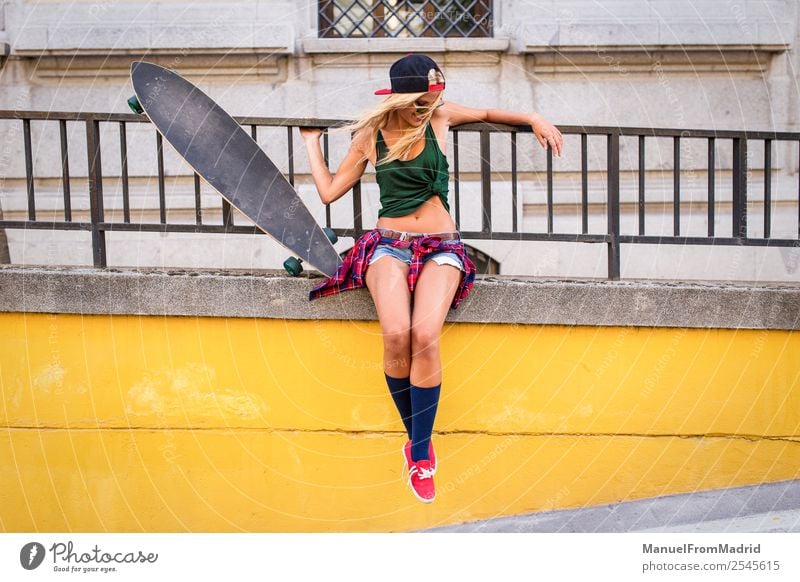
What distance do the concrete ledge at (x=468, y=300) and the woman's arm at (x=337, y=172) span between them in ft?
1.61

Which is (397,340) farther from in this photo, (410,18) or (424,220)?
(410,18)

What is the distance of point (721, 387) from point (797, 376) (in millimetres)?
410

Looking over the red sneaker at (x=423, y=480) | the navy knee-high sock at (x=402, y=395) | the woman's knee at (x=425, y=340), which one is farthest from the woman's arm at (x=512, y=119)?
the red sneaker at (x=423, y=480)

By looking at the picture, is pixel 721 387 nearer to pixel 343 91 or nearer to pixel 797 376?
pixel 797 376

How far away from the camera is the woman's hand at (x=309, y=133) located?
4.73 m

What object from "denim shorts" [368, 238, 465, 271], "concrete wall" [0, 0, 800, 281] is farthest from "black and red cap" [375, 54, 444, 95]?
"concrete wall" [0, 0, 800, 281]

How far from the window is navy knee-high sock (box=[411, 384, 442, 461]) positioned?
465 centimetres

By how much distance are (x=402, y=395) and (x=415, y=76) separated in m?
1.53

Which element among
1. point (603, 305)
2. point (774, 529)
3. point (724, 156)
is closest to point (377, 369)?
point (603, 305)

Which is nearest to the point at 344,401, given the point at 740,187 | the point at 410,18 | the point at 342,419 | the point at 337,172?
the point at 342,419

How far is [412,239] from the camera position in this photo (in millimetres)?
4512

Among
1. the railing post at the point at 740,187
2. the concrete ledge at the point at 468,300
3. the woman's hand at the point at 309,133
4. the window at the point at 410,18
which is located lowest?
the concrete ledge at the point at 468,300
